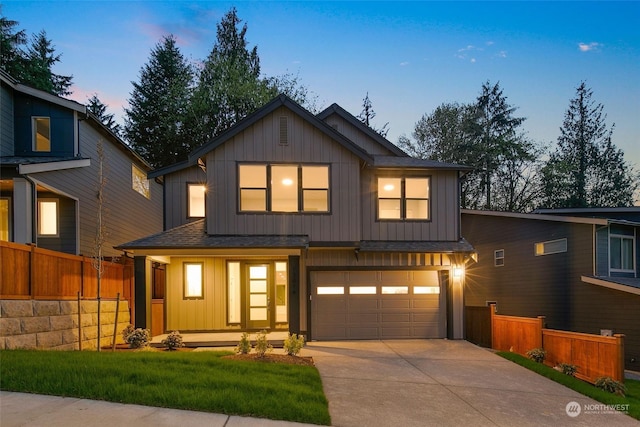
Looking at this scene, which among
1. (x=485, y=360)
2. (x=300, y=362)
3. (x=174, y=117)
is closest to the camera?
(x=300, y=362)

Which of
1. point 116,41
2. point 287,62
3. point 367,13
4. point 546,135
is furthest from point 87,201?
point 546,135

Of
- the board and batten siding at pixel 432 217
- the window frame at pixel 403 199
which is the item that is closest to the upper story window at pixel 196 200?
the board and batten siding at pixel 432 217

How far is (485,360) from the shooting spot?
1148 cm

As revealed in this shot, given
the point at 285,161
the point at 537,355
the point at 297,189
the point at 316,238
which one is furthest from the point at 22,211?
the point at 537,355

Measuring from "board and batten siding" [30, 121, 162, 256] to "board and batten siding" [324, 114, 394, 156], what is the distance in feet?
26.4

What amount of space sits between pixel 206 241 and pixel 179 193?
4.01 meters

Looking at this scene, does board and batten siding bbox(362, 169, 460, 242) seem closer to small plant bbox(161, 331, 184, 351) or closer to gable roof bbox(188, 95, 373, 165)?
gable roof bbox(188, 95, 373, 165)

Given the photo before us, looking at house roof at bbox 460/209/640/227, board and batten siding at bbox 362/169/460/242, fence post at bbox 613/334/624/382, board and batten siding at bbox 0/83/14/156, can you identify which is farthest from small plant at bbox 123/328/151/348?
house roof at bbox 460/209/640/227

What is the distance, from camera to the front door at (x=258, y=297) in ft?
48.0

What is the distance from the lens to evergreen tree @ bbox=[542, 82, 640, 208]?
36.1 metres

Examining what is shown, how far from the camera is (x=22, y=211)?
488 inches

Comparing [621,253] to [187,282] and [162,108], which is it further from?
[162,108]

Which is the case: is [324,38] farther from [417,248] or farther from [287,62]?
[287,62]

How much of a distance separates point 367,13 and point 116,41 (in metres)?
11.6
